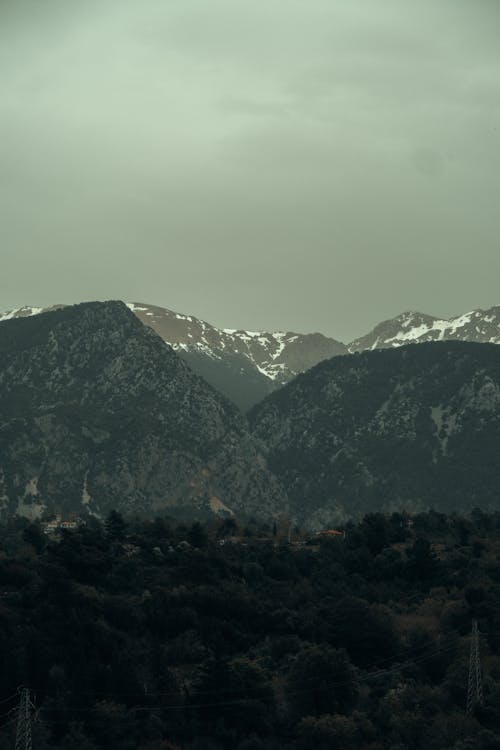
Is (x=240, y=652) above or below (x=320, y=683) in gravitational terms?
above

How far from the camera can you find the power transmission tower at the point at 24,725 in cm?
9288

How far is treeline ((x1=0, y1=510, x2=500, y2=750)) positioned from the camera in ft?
372

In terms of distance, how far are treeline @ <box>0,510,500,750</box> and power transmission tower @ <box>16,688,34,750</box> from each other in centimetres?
454

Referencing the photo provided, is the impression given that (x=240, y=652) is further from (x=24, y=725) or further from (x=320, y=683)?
(x=24, y=725)

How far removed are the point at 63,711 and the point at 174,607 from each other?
3701cm

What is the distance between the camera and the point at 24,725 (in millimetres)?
98062

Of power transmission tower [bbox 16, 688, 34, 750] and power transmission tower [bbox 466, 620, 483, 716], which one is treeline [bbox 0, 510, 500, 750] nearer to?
power transmission tower [bbox 466, 620, 483, 716]

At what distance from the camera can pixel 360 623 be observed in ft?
474

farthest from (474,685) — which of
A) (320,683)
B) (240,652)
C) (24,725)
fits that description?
(24,725)

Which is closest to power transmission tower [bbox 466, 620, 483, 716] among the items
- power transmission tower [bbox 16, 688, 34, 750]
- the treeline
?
the treeline

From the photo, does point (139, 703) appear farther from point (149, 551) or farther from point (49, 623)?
point (149, 551)

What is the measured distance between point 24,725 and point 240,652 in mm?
44330

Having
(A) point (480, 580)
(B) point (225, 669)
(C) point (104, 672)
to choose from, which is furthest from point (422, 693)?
(A) point (480, 580)

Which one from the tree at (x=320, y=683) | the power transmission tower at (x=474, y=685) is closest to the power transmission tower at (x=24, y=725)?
the tree at (x=320, y=683)
